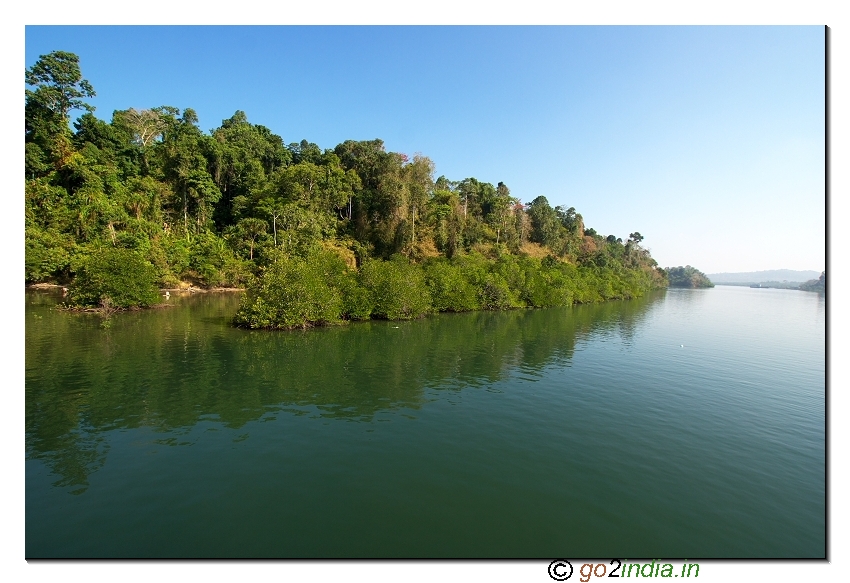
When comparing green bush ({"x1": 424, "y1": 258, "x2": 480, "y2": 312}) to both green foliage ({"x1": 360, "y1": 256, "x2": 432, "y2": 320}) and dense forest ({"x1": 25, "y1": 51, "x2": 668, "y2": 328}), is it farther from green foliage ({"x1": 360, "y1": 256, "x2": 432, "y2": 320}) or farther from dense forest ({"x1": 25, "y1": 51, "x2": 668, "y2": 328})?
green foliage ({"x1": 360, "y1": 256, "x2": 432, "y2": 320})

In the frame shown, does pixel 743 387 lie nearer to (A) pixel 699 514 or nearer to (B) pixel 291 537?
(A) pixel 699 514

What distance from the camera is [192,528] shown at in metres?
8.22

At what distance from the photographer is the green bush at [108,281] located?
33312mm

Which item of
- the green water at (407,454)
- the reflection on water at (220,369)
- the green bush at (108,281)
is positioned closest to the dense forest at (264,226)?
the green bush at (108,281)

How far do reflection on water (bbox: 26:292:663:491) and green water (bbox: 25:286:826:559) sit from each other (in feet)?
0.44

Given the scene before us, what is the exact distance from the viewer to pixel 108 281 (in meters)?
33.5

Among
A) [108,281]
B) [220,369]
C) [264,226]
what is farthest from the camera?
[264,226]

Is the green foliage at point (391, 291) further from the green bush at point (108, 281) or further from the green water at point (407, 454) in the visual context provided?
the green bush at point (108, 281)

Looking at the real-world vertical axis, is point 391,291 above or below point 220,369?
above

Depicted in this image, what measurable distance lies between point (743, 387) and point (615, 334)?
52.7 feet

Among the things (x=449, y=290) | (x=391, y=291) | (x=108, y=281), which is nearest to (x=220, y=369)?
(x=391, y=291)

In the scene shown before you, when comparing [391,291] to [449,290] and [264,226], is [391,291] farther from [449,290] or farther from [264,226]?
[264,226]

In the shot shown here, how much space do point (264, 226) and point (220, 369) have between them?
162ft
